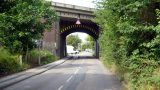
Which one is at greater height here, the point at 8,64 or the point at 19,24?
the point at 19,24

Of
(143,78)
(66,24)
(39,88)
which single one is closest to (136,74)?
(143,78)

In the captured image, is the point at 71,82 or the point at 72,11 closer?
the point at 71,82

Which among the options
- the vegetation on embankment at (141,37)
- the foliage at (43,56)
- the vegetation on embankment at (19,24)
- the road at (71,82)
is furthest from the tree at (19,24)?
the foliage at (43,56)

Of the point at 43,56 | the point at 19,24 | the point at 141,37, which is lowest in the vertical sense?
the point at 43,56

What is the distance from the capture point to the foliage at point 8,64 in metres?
33.6

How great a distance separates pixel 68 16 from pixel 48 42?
5604 millimetres

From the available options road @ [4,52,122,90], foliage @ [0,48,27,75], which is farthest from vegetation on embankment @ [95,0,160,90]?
foliage @ [0,48,27,75]

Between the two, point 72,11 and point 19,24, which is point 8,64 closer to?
point 19,24

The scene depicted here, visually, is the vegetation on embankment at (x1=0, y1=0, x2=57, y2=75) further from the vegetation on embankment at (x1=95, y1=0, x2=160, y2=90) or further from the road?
the vegetation on embankment at (x1=95, y1=0, x2=160, y2=90)

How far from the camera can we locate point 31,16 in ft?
80.0

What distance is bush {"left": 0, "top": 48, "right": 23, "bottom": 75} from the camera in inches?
1323

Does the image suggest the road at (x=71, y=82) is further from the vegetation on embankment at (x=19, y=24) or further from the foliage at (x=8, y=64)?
the foliage at (x=8, y=64)

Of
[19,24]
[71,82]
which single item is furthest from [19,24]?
[71,82]

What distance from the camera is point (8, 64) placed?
35125 mm
